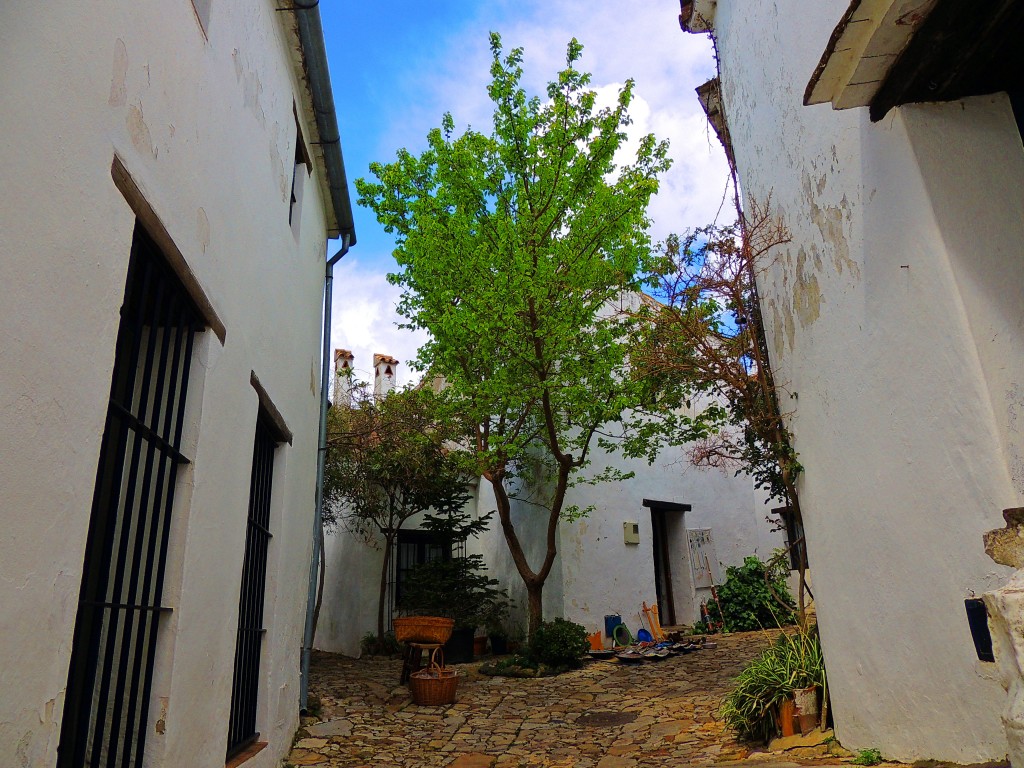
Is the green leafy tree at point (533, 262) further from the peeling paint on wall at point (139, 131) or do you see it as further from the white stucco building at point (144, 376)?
the peeling paint on wall at point (139, 131)

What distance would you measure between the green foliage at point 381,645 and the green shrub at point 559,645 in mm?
3019

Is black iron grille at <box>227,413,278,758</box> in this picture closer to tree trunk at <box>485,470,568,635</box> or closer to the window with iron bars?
tree trunk at <box>485,470,568,635</box>

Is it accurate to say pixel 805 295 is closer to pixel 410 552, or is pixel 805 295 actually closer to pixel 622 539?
pixel 622 539

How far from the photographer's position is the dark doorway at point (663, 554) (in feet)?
44.3

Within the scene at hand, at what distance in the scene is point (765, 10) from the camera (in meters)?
4.80

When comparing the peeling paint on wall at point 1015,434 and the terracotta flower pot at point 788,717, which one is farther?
the terracotta flower pot at point 788,717

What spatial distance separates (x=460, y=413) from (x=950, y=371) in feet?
27.1

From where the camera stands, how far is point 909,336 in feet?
10.9

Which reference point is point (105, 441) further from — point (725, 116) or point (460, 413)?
point (460, 413)

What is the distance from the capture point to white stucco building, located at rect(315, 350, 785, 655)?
467 inches

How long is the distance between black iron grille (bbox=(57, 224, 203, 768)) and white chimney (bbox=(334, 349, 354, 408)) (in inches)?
373

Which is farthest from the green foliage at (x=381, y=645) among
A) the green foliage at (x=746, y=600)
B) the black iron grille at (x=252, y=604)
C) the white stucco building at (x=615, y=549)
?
the black iron grille at (x=252, y=604)

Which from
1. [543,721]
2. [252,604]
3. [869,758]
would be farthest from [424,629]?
[869,758]

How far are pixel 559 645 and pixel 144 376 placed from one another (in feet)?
26.3
